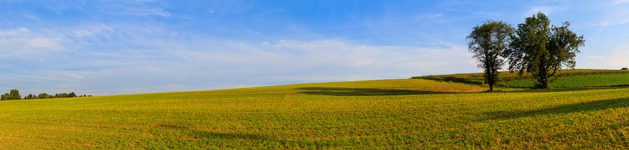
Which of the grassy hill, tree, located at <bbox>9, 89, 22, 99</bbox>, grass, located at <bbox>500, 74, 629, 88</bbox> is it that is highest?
tree, located at <bbox>9, 89, 22, 99</bbox>

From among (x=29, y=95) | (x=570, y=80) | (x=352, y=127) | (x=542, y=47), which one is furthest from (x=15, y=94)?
(x=570, y=80)

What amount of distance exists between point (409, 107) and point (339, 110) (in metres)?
5.10

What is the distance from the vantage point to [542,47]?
47.3m

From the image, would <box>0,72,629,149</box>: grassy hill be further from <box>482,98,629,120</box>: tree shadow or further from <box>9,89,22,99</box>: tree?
<box>9,89,22,99</box>: tree

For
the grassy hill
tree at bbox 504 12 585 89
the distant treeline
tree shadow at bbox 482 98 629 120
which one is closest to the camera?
the grassy hill

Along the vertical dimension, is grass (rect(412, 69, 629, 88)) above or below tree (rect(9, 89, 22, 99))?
below

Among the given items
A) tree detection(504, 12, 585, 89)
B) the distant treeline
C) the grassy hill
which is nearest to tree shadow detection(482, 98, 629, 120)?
the grassy hill

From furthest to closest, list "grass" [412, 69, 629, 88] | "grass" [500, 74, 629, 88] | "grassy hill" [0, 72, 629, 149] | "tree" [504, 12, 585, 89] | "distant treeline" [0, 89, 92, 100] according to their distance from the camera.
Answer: "distant treeline" [0, 89, 92, 100]
"grass" [500, 74, 629, 88]
"grass" [412, 69, 629, 88]
"tree" [504, 12, 585, 89]
"grassy hill" [0, 72, 629, 149]

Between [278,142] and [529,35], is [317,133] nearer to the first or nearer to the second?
[278,142]

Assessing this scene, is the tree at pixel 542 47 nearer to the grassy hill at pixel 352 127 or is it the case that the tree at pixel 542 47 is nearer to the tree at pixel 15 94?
the grassy hill at pixel 352 127

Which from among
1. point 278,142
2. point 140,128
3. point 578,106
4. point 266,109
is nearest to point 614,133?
point 578,106

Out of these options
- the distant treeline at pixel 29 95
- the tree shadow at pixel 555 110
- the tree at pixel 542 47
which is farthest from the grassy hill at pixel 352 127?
the distant treeline at pixel 29 95

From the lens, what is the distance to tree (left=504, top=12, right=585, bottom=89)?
4825 cm

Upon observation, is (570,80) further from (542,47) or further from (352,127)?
(352,127)
